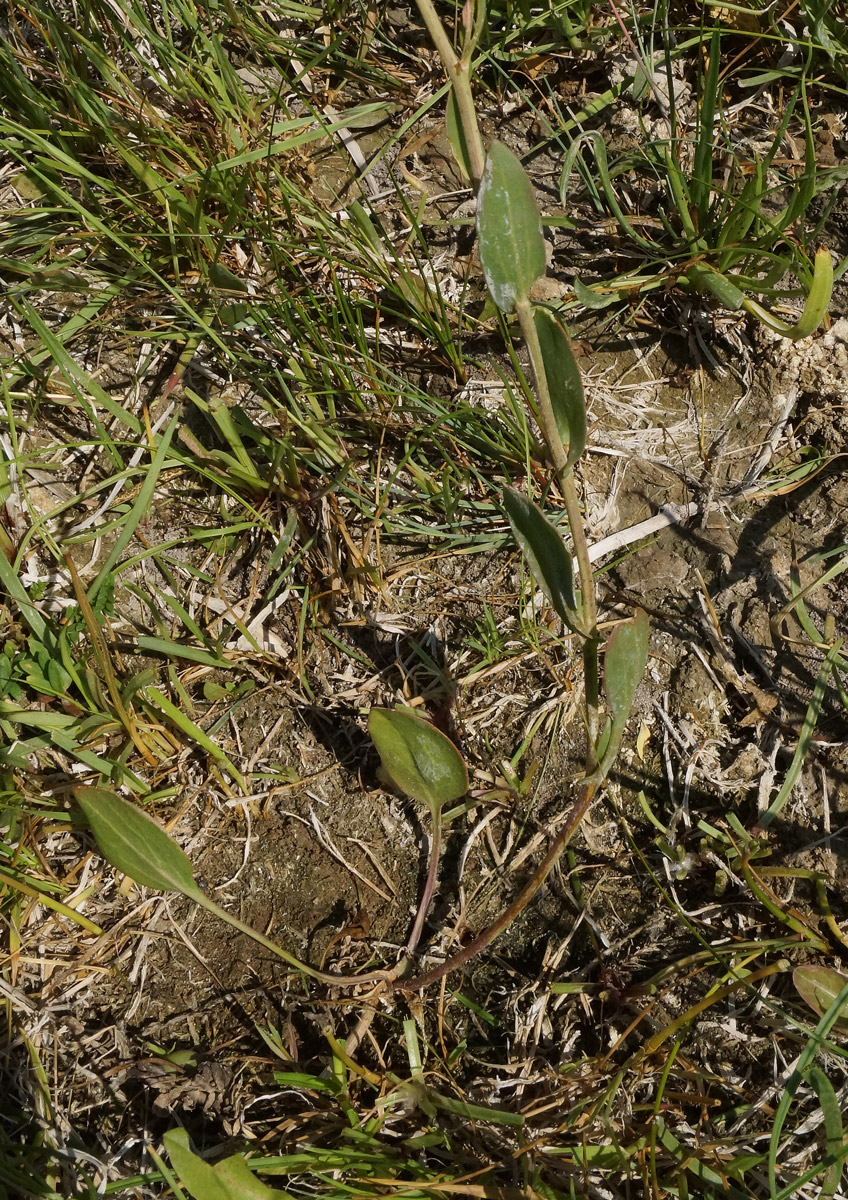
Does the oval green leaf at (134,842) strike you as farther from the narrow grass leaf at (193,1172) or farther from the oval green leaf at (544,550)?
the oval green leaf at (544,550)

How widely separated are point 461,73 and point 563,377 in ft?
1.24

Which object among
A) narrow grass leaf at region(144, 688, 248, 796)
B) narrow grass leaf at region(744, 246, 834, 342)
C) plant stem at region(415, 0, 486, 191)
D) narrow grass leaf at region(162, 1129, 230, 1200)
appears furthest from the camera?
narrow grass leaf at region(144, 688, 248, 796)

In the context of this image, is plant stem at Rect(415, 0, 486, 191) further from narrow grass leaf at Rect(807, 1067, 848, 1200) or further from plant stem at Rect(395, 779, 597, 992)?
narrow grass leaf at Rect(807, 1067, 848, 1200)

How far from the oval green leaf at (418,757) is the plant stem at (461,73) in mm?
785

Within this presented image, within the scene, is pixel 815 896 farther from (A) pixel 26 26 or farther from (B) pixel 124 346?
(A) pixel 26 26

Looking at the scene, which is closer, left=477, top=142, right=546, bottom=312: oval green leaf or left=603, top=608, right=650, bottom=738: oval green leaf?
left=477, top=142, right=546, bottom=312: oval green leaf

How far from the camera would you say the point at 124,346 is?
1.98 m

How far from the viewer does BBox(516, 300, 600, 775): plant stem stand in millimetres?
1130

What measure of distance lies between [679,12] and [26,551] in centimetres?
186

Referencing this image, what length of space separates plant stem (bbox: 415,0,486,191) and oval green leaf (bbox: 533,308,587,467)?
20cm

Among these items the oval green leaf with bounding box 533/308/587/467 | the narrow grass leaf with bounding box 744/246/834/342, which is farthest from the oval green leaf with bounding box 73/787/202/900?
the narrow grass leaf with bounding box 744/246/834/342

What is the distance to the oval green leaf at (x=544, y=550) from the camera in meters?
1.18

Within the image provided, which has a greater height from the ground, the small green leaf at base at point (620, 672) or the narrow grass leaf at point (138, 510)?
the narrow grass leaf at point (138, 510)

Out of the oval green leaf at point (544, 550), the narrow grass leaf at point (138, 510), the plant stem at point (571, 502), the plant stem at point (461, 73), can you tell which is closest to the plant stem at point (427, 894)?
the plant stem at point (571, 502)
